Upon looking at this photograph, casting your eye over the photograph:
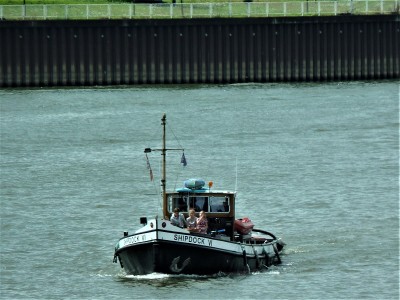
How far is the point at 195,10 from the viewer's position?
92.7 metres

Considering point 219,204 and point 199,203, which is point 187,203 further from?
point 219,204

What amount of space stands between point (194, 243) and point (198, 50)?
5409 cm

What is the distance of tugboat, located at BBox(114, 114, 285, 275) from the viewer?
35781mm

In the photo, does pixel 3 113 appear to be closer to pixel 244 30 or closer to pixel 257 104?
pixel 257 104

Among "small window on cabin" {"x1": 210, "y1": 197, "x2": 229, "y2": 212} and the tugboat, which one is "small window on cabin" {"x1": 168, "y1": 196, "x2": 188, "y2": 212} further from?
"small window on cabin" {"x1": 210, "y1": 197, "x2": 229, "y2": 212}

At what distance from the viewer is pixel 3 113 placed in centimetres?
7712

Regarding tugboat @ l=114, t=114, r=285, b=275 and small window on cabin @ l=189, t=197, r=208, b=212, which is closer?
tugboat @ l=114, t=114, r=285, b=275

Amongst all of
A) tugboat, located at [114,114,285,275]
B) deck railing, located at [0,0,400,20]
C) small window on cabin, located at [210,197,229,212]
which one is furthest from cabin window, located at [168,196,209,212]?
deck railing, located at [0,0,400,20]

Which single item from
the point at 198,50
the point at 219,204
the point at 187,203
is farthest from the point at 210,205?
the point at 198,50

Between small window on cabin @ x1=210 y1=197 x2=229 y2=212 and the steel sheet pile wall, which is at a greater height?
the steel sheet pile wall

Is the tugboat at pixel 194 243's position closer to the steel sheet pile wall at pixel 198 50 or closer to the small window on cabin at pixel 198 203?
the small window on cabin at pixel 198 203

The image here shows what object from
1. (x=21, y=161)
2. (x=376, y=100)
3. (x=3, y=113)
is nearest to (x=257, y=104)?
(x=376, y=100)

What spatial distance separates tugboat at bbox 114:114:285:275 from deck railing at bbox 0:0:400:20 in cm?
5227

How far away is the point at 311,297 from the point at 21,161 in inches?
1085
